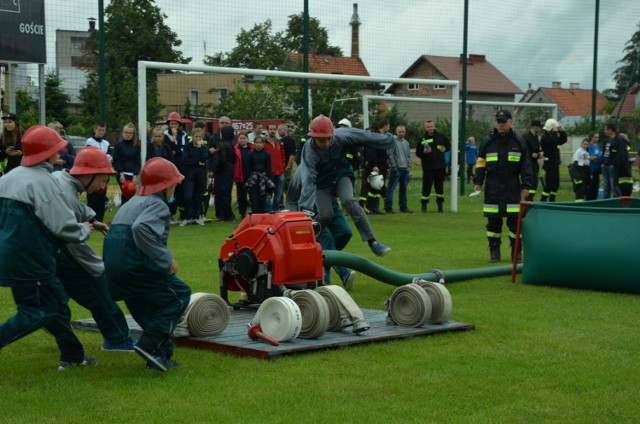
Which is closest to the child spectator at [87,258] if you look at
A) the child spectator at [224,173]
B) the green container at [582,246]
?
the green container at [582,246]

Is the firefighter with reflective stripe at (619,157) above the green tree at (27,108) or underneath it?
underneath

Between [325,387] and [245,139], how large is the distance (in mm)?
14552

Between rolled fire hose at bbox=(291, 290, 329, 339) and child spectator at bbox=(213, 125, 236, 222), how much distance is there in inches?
500

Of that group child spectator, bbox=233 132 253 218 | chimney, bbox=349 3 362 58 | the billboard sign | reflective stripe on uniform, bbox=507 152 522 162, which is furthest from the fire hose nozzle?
chimney, bbox=349 3 362 58

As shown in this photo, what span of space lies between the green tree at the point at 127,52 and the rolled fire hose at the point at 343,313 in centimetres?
1405

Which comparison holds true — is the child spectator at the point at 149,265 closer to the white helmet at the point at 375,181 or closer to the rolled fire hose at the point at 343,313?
the rolled fire hose at the point at 343,313

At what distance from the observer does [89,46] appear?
28547 mm

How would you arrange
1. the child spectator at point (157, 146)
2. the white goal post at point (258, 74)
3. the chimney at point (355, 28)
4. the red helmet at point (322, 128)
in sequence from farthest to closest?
the chimney at point (355, 28) → the child spectator at point (157, 146) → the white goal post at point (258, 74) → the red helmet at point (322, 128)

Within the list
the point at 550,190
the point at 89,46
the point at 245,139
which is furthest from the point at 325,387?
the point at 89,46

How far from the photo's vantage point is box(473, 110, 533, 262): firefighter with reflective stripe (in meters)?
13.9

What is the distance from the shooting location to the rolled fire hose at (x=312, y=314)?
824 cm

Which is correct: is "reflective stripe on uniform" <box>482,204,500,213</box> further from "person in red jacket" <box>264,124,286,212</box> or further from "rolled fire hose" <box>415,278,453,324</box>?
"person in red jacket" <box>264,124,286,212</box>

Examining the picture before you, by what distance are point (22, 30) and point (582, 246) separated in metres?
12.8

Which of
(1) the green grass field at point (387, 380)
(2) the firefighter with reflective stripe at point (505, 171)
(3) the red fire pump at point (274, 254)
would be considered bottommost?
(1) the green grass field at point (387, 380)
